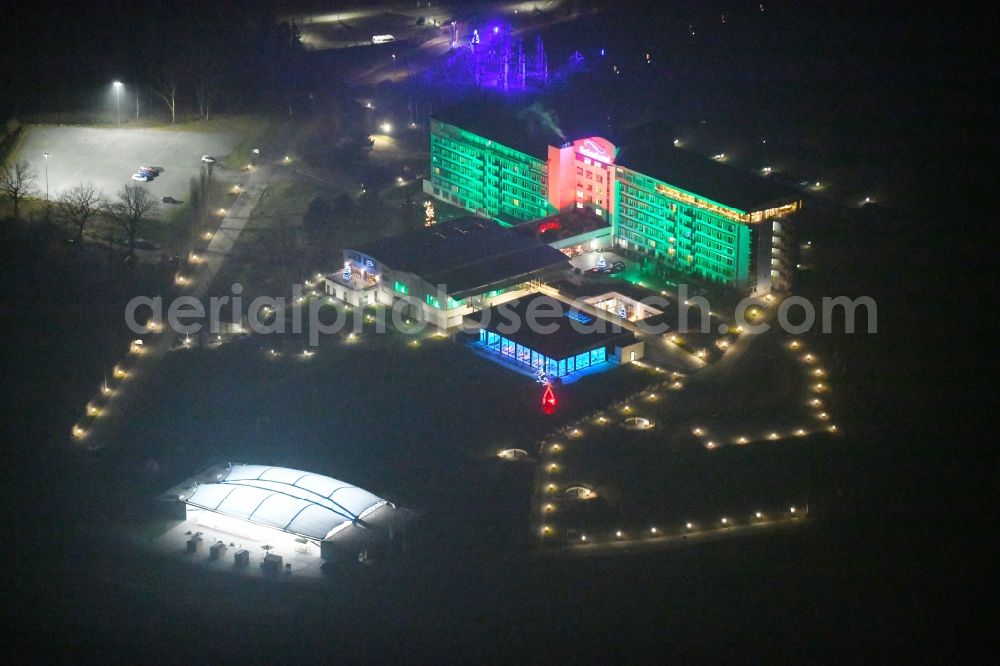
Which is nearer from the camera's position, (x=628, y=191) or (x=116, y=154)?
(x=628, y=191)

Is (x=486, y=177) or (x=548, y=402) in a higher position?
(x=486, y=177)

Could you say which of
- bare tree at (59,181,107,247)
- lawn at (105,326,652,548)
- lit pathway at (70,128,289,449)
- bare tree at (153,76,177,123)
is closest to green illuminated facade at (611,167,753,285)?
lawn at (105,326,652,548)

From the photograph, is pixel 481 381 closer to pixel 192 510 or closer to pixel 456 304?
pixel 456 304

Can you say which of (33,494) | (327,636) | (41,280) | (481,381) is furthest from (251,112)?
(327,636)

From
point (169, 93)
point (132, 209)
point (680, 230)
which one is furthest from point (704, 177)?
point (169, 93)

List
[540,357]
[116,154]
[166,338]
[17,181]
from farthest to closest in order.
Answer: [116,154] → [17,181] → [166,338] → [540,357]

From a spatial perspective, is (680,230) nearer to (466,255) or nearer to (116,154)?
(466,255)

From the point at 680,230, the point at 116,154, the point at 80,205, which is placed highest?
the point at 116,154
